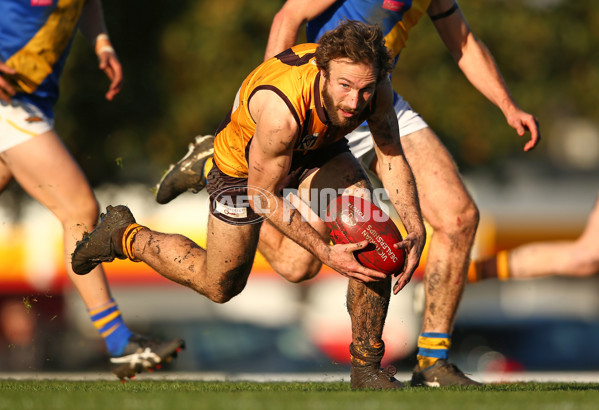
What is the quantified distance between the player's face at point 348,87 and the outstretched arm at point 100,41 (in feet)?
6.99

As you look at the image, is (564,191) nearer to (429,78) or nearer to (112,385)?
(429,78)

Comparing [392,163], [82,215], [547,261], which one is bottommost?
[547,261]

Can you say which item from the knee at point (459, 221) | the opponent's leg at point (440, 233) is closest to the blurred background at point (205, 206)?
the opponent's leg at point (440, 233)

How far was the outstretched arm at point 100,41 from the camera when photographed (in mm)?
6977

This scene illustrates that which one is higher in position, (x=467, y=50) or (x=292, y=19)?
(x=292, y=19)

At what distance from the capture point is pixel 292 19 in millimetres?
6398

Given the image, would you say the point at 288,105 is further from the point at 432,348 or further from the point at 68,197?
the point at 432,348

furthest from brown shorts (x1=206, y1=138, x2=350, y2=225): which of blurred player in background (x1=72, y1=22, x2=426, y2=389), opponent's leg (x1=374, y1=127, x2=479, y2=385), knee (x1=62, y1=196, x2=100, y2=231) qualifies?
knee (x1=62, y1=196, x2=100, y2=231)

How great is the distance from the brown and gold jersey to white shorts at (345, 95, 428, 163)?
3.24ft

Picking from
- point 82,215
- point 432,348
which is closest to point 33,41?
point 82,215

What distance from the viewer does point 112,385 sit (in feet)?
20.8

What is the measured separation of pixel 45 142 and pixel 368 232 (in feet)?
7.57

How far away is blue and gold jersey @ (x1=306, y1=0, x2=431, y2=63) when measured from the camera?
6.57 meters

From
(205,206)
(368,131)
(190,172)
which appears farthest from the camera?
(205,206)
